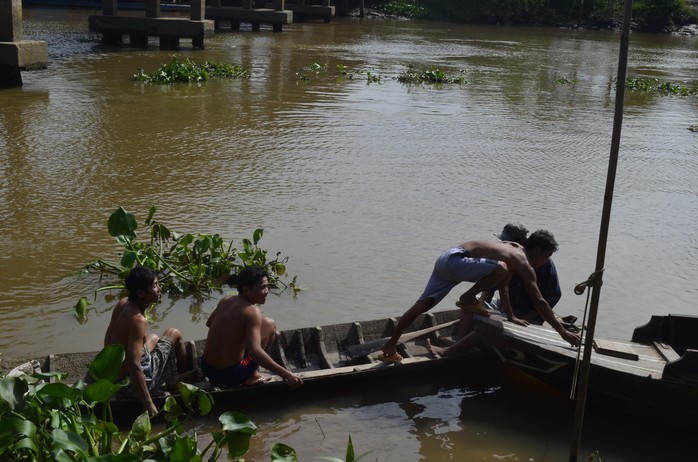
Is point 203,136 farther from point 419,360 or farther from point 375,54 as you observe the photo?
point 375,54

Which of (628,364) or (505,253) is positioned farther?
(505,253)

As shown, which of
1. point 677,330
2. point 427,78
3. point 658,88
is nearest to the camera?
point 677,330

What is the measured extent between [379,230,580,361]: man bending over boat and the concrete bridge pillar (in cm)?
1224

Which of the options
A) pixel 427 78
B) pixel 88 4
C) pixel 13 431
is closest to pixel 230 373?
pixel 13 431

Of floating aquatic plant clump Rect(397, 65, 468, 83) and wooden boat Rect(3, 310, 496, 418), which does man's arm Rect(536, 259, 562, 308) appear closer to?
wooden boat Rect(3, 310, 496, 418)

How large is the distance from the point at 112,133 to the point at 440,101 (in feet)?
25.0

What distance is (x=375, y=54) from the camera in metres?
26.3

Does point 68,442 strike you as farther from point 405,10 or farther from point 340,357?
point 405,10

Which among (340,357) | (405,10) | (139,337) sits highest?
(405,10)

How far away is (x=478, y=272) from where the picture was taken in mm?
6141

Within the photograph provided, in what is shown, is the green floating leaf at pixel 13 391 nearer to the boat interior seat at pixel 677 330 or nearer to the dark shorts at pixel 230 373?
the dark shorts at pixel 230 373

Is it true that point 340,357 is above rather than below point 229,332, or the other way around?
below

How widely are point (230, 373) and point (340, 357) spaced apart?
107cm

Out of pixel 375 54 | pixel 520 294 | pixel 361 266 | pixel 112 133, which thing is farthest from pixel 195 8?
pixel 520 294
